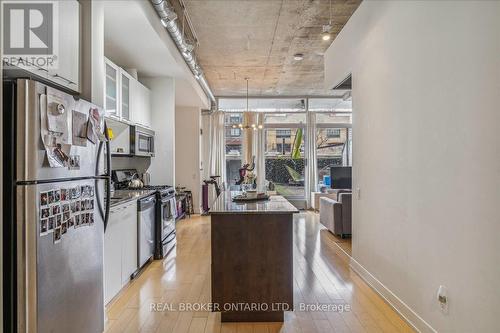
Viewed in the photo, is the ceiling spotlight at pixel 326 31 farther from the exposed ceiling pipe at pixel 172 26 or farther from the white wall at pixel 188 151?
the white wall at pixel 188 151

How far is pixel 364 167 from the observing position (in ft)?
12.0

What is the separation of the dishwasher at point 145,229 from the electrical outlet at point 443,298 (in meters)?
3.01

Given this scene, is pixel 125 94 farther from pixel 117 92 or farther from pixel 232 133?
pixel 232 133

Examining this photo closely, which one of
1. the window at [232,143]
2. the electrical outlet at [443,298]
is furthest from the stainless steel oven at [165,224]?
the window at [232,143]

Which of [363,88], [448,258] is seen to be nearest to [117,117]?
[363,88]

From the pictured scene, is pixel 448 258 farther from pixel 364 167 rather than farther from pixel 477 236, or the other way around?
pixel 364 167

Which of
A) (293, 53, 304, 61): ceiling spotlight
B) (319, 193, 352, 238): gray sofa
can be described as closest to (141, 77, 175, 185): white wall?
(293, 53, 304, 61): ceiling spotlight

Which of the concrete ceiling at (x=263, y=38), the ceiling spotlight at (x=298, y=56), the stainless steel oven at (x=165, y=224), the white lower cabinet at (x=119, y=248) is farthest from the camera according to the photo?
the ceiling spotlight at (x=298, y=56)

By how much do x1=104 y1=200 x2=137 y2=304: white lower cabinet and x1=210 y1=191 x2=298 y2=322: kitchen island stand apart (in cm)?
103

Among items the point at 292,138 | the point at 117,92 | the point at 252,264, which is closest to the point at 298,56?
the point at 117,92

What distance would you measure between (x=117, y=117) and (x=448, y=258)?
371 centimetres

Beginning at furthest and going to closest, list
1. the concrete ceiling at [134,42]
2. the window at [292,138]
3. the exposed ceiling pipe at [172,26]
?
the window at [292,138]
the exposed ceiling pipe at [172,26]
the concrete ceiling at [134,42]

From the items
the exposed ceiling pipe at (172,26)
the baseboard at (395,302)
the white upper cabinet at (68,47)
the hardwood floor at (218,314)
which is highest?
the exposed ceiling pipe at (172,26)

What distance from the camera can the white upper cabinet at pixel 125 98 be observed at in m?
3.81
